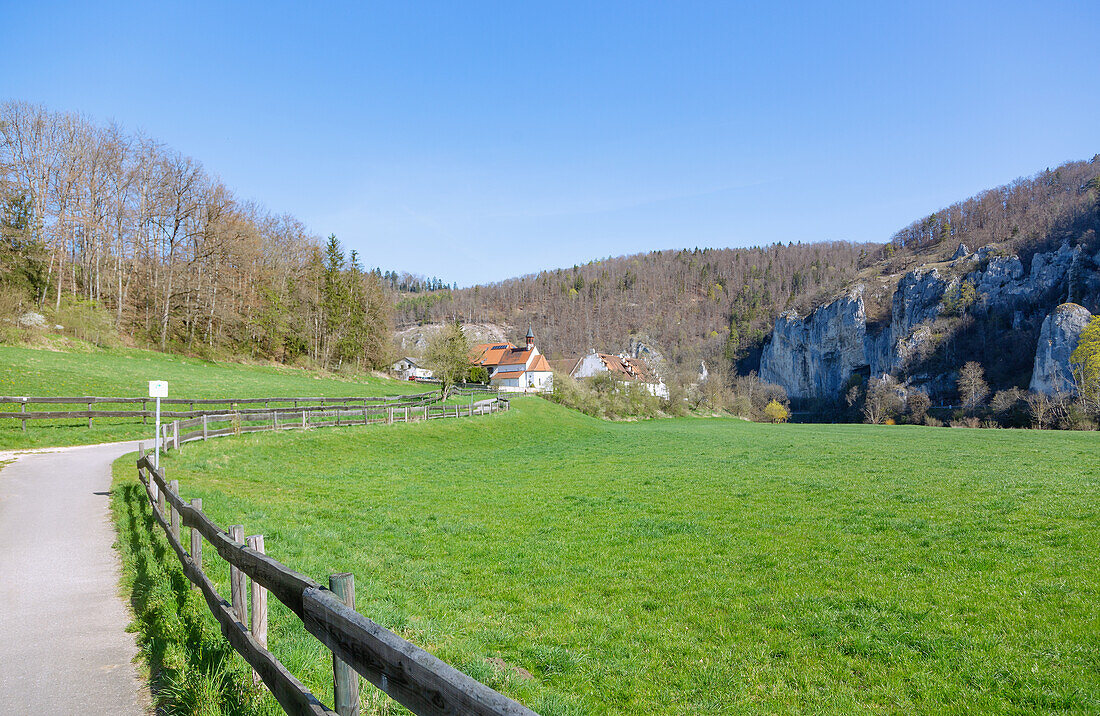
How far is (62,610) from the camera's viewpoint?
6.28 meters

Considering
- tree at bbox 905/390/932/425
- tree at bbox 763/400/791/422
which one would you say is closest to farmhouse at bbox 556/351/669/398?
tree at bbox 763/400/791/422

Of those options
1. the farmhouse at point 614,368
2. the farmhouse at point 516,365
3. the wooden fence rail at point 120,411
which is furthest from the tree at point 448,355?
the farmhouse at point 516,365

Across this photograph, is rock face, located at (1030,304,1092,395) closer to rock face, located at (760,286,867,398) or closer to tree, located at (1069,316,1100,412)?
tree, located at (1069,316,1100,412)

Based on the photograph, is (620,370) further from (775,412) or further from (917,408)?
(917,408)

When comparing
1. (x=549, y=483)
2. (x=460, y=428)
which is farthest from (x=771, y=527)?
(x=460, y=428)

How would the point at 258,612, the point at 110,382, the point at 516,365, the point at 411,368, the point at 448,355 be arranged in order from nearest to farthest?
1. the point at 258,612
2. the point at 110,382
3. the point at 448,355
4. the point at 516,365
5. the point at 411,368

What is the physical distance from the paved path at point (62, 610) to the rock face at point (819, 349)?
465 ft

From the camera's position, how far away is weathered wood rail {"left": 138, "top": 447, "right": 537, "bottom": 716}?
6.50 feet

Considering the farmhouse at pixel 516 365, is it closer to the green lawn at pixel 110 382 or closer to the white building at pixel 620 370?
the white building at pixel 620 370

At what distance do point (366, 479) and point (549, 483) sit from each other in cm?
588

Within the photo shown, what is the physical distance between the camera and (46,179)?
4372cm

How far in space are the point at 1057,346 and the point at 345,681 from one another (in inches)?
4395

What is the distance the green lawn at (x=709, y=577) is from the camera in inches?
199

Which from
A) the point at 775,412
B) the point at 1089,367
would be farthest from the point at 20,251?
the point at 1089,367
